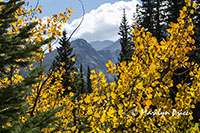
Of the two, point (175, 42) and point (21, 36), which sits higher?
point (21, 36)

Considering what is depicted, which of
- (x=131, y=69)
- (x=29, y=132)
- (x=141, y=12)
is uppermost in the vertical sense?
(x=141, y=12)

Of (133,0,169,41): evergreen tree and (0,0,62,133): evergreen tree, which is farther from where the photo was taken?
(133,0,169,41): evergreen tree

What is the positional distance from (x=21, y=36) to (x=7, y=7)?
65 cm

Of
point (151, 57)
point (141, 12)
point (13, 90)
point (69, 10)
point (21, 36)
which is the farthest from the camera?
point (141, 12)

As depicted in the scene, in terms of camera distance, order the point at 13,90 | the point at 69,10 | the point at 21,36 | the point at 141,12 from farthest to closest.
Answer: the point at 141,12
the point at 69,10
the point at 21,36
the point at 13,90

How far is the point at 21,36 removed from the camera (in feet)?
10.3

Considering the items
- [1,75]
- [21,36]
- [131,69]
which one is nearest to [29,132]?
[1,75]

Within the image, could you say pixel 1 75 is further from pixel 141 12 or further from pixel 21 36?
pixel 141 12

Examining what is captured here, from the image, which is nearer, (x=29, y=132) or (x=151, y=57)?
(x=29, y=132)

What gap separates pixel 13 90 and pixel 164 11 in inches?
818

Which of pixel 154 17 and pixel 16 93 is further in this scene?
pixel 154 17

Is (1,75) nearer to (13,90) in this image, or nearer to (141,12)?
(13,90)

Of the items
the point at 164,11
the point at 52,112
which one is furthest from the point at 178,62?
the point at 164,11

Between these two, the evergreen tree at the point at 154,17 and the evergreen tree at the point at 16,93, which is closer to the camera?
the evergreen tree at the point at 16,93
